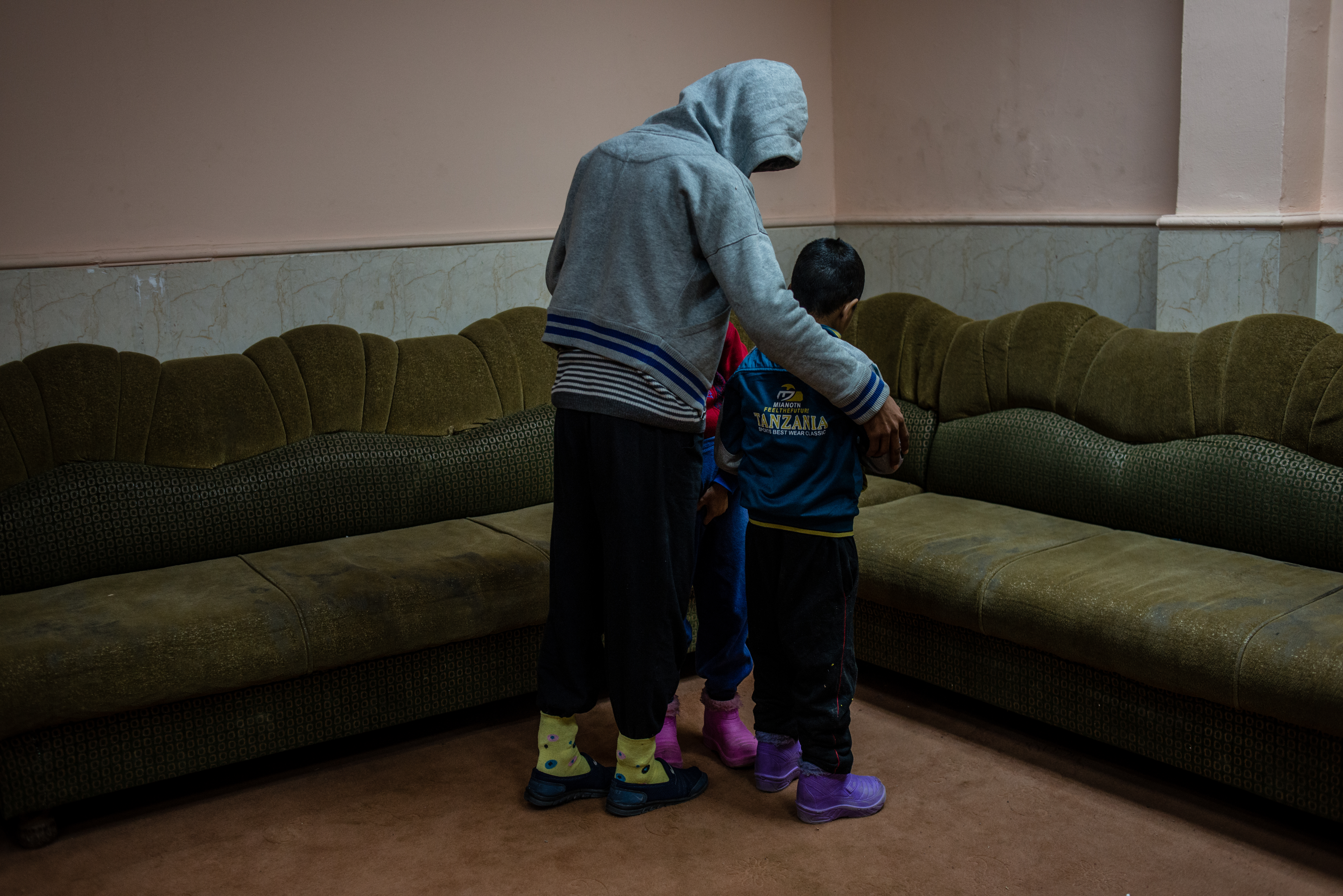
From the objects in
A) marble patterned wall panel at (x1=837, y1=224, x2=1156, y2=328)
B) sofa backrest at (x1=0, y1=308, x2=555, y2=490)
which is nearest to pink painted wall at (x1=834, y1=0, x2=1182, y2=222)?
marble patterned wall panel at (x1=837, y1=224, x2=1156, y2=328)

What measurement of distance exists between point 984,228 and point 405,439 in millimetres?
2179

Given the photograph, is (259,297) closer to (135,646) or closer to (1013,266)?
(135,646)

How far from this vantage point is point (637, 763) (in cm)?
241

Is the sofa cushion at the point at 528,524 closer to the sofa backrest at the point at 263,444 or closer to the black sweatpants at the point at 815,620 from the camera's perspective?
the sofa backrest at the point at 263,444

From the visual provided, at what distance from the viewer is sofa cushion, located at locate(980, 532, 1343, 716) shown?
229 centimetres

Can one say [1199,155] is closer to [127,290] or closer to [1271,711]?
[1271,711]

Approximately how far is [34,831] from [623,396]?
1.56 metres

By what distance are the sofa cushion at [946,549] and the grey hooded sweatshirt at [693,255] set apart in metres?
0.74

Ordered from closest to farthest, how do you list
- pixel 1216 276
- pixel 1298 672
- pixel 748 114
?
pixel 1298 672
pixel 748 114
pixel 1216 276

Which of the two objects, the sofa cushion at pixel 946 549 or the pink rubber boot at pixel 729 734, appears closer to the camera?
the pink rubber boot at pixel 729 734

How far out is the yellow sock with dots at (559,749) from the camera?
2430mm

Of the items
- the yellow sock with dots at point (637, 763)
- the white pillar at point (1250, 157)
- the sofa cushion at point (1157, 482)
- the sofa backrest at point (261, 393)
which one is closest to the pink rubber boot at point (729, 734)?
the yellow sock with dots at point (637, 763)

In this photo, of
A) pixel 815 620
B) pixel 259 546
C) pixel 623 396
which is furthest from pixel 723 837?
pixel 259 546

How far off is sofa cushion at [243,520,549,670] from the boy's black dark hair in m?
1.02
